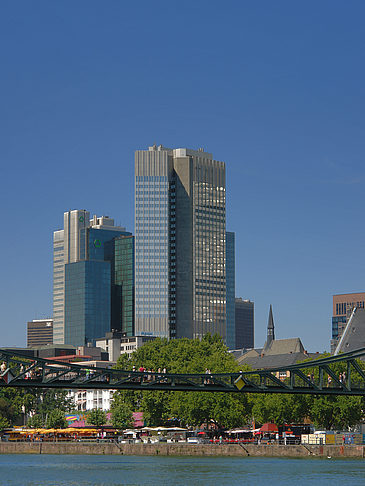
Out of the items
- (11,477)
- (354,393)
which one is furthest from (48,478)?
(354,393)

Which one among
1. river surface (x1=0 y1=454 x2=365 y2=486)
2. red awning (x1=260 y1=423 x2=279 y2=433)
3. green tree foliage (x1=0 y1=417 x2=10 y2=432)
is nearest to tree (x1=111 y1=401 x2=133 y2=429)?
green tree foliage (x1=0 y1=417 x2=10 y2=432)

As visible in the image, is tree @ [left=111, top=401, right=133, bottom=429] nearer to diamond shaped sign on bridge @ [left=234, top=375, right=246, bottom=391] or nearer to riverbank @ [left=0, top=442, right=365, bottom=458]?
riverbank @ [left=0, top=442, right=365, bottom=458]

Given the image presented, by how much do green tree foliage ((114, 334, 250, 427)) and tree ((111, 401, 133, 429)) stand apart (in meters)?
2.66

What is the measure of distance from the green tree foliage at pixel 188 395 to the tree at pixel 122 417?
8.72 feet

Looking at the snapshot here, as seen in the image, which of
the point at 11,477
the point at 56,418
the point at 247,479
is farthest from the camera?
the point at 56,418

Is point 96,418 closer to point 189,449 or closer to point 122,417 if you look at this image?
point 122,417

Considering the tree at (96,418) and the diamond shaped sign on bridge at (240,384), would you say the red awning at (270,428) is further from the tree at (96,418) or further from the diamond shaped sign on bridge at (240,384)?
the diamond shaped sign on bridge at (240,384)

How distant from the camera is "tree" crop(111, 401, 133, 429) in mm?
173375

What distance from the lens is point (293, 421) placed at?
472 ft

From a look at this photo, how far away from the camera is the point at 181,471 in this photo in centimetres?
9906

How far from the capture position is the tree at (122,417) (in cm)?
17338

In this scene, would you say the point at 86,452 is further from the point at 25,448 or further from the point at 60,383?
the point at 60,383

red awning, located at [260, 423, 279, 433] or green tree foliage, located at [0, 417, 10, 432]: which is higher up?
red awning, located at [260, 423, 279, 433]

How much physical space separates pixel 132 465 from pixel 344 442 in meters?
33.1
